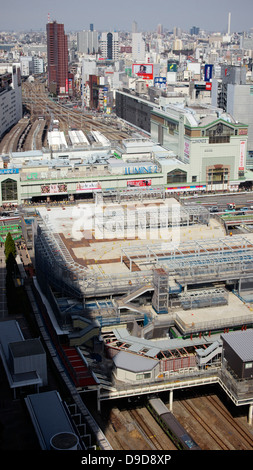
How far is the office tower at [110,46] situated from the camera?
574 ft

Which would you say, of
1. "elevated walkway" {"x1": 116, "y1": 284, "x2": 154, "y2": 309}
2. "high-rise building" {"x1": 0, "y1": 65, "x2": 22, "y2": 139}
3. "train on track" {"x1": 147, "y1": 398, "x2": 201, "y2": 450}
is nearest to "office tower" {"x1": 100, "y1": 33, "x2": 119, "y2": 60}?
"high-rise building" {"x1": 0, "y1": 65, "x2": 22, "y2": 139}

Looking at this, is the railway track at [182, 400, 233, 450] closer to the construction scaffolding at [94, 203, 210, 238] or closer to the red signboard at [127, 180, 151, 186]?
the construction scaffolding at [94, 203, 210, 238]

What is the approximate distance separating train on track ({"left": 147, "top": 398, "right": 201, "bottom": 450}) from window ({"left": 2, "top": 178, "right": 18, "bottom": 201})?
27101 millimetres

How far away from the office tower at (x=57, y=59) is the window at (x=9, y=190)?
81.8 meters

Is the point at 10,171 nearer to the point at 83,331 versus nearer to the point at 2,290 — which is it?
the point at 2,290

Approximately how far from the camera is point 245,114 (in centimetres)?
5472

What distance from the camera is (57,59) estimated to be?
122 meters

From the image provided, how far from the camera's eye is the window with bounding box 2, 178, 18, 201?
42.9 m

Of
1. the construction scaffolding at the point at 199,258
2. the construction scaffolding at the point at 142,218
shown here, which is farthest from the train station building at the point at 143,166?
the construction scaffolding at the point at 199,258

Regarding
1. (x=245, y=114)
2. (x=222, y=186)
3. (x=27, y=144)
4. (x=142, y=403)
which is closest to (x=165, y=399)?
(x=142, y=403)

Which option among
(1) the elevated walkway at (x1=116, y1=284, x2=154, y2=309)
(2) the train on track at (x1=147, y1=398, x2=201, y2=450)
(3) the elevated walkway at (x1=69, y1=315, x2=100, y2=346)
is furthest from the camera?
(1) the elevated walkway at (x1=116, y1=284, x2=154, y2=309)

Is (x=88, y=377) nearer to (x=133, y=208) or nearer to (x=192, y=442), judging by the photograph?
(x=192, y=442)

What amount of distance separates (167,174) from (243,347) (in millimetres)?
28483

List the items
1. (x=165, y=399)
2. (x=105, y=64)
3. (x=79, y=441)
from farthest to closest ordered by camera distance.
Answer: (x=105, y=64)
(x=165, y=399)
(x=79, y=441)
